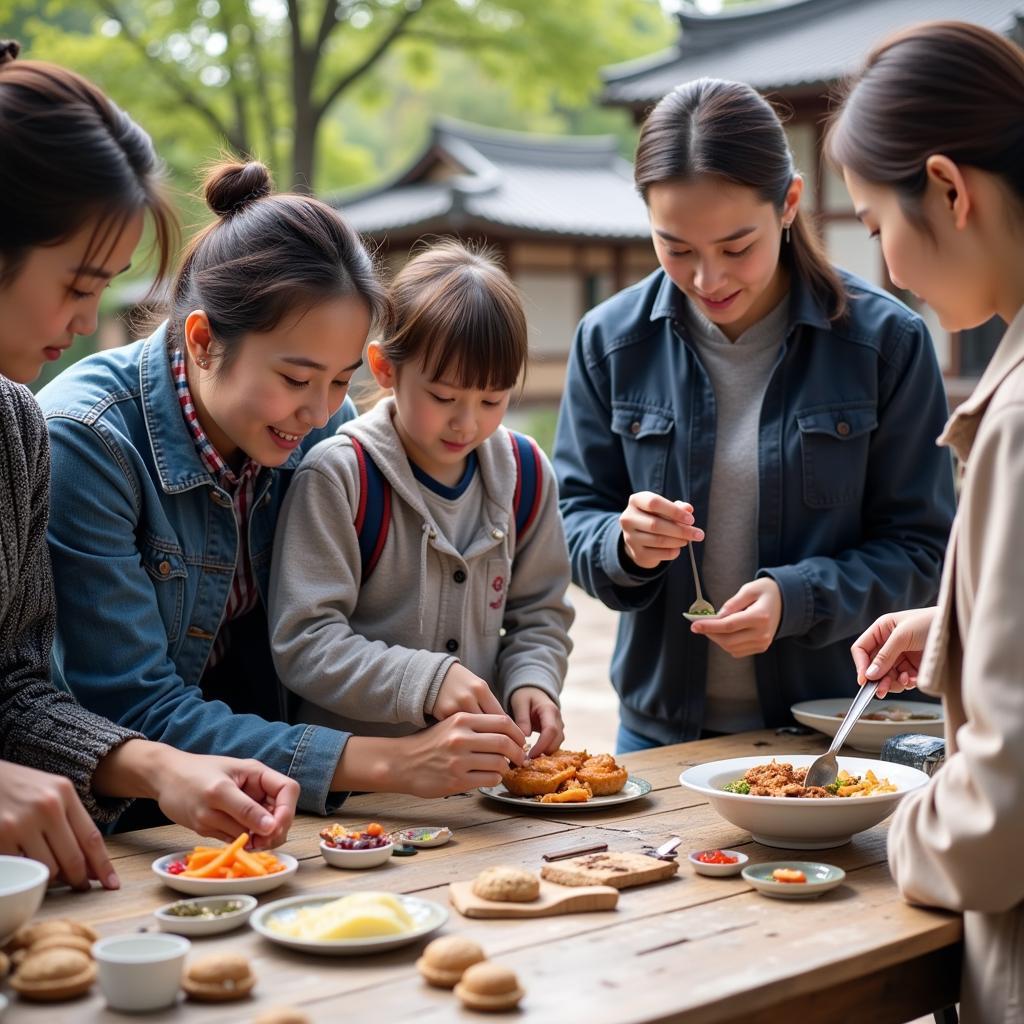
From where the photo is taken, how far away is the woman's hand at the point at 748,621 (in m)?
2.50

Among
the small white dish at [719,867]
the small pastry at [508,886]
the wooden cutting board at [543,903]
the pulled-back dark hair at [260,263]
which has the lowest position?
the small white dish at [719,867]

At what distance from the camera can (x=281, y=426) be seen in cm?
235

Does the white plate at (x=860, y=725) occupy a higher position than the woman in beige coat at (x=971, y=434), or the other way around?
the woman in beige coat at (x=971, y=434)

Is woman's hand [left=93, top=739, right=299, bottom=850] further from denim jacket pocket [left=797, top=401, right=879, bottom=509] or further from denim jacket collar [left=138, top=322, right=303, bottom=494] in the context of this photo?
denim jacket pocket [left=797, top=401, right=879, bottom=509]

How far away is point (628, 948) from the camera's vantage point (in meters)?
1.65

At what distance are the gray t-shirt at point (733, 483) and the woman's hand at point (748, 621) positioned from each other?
0.87 ft

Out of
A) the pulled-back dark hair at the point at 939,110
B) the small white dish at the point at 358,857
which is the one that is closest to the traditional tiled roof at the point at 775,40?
the pulled-back dark hair at the point at 939,110

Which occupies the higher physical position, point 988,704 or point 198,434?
point 198,434

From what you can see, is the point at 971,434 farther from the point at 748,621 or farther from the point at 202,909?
the point at 202,909

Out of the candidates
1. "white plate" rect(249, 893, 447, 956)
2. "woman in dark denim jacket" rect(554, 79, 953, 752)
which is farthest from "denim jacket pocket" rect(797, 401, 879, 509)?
"white plate" rect(249, 893, 447, 956)

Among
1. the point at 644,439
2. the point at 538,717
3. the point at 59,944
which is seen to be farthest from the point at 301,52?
the point at 59,944

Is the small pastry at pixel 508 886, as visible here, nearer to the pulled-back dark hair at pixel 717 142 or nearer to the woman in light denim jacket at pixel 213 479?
the woman in light denim jacket at pixel 213 479

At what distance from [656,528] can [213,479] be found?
80cm

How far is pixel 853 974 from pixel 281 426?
1.27 meters
